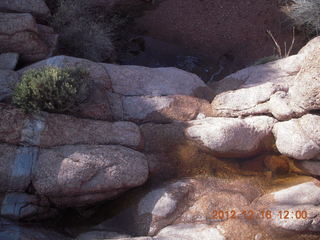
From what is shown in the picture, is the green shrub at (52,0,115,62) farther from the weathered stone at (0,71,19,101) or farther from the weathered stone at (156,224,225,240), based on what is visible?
the weathered stone at (156,224,225,240)

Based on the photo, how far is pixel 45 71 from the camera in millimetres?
5176

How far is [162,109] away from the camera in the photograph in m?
5.99

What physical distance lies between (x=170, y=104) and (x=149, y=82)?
0.63 metres

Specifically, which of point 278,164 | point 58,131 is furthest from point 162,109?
point 278,164

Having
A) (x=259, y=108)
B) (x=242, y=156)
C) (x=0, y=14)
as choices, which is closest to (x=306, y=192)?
(x=242, y=156)

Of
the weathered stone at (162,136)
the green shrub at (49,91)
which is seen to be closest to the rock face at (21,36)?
the green shrub at (49,91)

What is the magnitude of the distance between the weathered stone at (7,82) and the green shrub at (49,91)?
0.91 feet

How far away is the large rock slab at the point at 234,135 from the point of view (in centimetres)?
534

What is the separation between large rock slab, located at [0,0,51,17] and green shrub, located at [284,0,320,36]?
592cm

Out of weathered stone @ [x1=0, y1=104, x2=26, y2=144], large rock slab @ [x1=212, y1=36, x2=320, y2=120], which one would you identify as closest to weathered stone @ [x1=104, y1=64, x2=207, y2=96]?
large rock slab @ [x1=212, y1=36, x2=320, y2=120]
